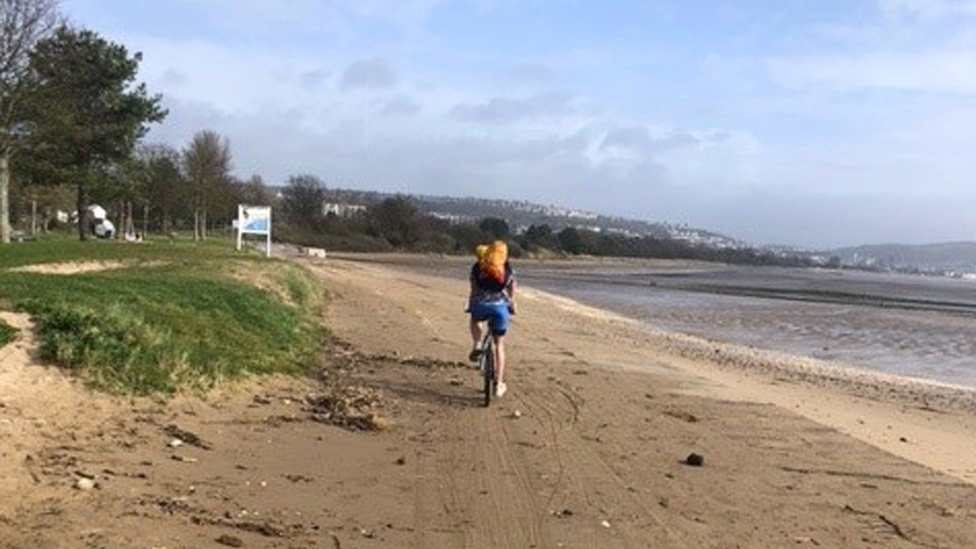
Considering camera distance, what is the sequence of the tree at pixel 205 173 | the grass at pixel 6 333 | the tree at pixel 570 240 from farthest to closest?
the tree at pixel 570 240 < the tree at pixel 205 173 < the grass at pixel 6 333

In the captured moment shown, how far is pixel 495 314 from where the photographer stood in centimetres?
990

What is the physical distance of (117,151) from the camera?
3938 centimetres

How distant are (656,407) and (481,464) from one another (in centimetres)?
372

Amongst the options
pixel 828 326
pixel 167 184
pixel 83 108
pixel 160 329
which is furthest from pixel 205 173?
pixel 160 329

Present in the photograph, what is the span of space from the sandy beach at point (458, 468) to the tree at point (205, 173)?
184ft

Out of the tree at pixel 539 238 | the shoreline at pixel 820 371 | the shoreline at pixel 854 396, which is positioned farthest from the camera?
the tree at pixel 539 238

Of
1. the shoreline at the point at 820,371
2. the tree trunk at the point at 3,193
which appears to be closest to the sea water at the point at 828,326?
the shoreline at the point at 820,371

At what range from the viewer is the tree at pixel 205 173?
64375 mm

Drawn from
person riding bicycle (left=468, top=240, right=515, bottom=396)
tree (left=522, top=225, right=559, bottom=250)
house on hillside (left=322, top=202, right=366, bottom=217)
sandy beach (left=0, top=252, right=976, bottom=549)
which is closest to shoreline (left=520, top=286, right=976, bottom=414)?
sandy beach (left=0, top=252, right=976, bottom=549)

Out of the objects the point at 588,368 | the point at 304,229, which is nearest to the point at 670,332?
the point at 588,368

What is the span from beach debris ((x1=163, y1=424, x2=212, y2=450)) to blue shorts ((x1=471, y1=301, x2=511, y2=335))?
3.68 metres

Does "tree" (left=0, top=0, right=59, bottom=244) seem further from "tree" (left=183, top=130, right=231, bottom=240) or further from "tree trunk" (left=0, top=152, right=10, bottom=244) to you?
"tree" (left=183, top=130, right=231, bottom=240)

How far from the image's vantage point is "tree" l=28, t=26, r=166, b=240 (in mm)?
35250

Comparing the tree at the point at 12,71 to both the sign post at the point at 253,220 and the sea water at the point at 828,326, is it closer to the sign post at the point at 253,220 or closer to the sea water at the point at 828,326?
the sign post at the point at 253,220
